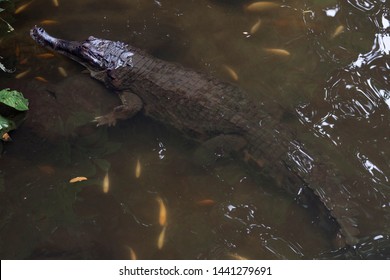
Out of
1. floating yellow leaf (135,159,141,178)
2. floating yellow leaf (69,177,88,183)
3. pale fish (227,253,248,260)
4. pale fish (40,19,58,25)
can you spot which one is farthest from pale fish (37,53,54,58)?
pale fish (227,253,248,260)

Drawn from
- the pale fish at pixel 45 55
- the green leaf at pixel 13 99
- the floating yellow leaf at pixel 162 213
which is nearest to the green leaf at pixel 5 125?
the green leaf at pixel 13 99

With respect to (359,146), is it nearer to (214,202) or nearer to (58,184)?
(214,202)

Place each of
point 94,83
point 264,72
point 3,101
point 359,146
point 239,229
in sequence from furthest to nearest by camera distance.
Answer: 1. point 94,83
2. point 264,72
3. point 3,101
4. point 359,146
5. point 239,229

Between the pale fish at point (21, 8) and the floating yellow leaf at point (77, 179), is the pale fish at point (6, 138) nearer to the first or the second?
the floating yellow leaf at point (77, 179)

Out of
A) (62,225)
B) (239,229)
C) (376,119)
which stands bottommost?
(62,225)

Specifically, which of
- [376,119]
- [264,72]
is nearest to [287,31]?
[264,72]

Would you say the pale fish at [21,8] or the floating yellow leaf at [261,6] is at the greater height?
the floating yellow leaf at [261,6]
